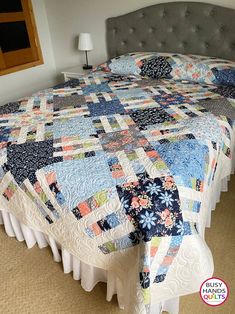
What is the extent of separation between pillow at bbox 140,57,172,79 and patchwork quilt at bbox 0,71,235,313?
664 millimetres

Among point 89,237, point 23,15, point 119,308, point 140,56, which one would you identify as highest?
point 23,15

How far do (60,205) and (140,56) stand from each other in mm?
1910

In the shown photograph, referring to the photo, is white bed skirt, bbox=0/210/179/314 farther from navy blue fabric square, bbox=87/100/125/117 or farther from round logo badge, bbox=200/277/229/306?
navy blue fabric square, bbox=87/100/125/117

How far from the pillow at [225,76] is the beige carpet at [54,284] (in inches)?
42.6

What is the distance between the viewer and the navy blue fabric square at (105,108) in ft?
5.84

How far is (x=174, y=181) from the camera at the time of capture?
1083mm

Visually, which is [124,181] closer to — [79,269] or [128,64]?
[79,269]

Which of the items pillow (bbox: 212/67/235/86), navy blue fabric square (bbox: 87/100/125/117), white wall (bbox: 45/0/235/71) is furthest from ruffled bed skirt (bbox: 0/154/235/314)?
white wall (bbox: 45/0/235/71)

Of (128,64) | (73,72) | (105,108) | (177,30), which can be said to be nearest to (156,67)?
(128,64)

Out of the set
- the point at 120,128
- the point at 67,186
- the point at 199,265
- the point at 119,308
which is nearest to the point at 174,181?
the point at 199,265

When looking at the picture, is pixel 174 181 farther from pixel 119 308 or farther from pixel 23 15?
pixel 23 15

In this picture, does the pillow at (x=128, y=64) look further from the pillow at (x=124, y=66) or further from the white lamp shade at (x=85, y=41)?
the white lamp shade at (x=85, y=41)

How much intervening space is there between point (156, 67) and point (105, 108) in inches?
33.9

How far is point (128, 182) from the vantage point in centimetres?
108
